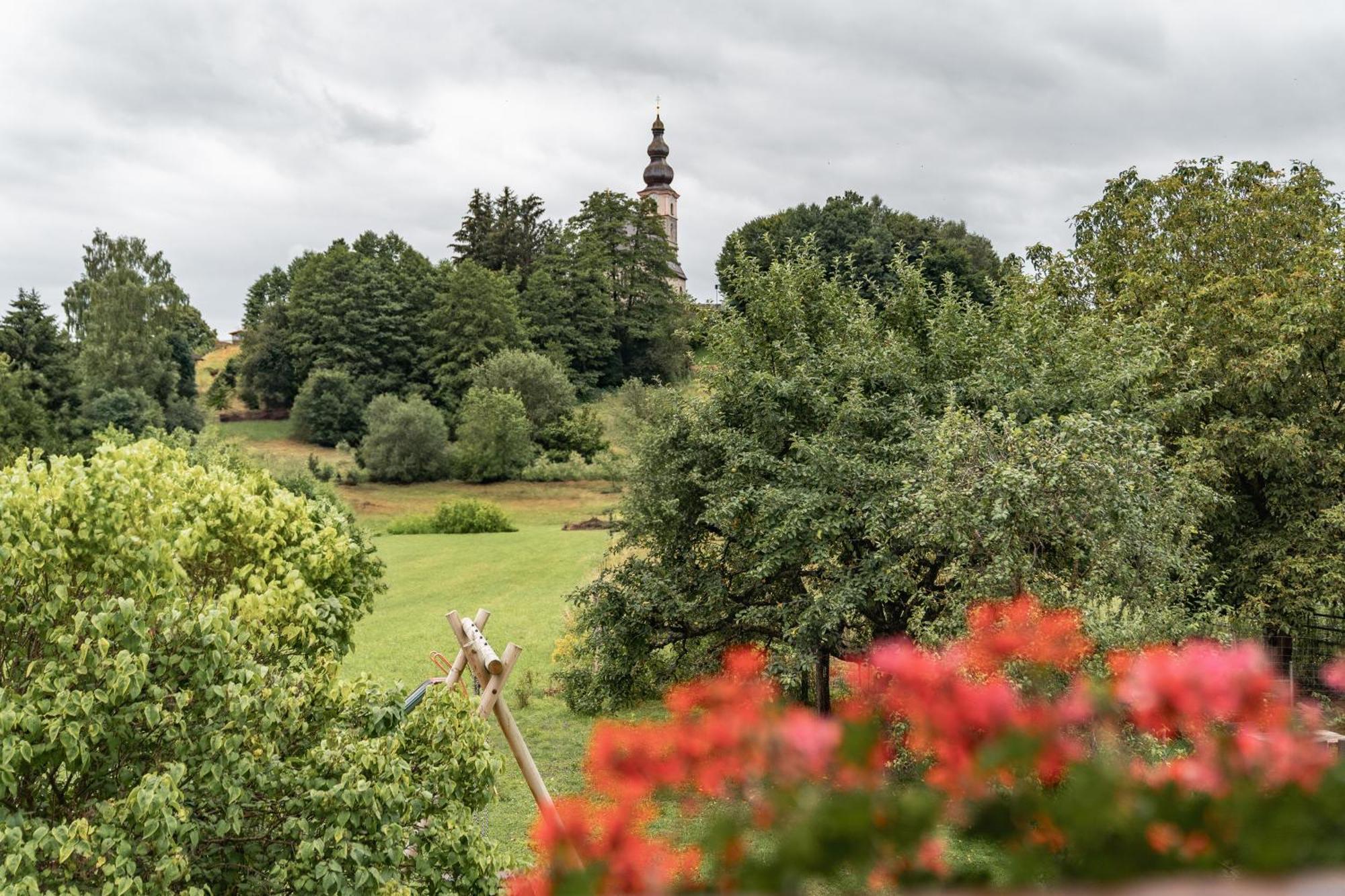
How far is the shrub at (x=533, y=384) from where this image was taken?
59.2 metres

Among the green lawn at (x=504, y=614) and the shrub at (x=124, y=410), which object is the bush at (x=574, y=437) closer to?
the green lawn at (x=504, y=614)

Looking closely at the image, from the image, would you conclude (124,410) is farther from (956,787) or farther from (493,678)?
(956,787)

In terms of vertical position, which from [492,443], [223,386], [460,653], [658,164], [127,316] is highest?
[658,164]

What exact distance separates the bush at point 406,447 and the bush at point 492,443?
42.7 inches

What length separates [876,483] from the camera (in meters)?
13.3

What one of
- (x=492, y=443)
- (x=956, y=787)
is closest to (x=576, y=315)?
(x=492, y=443)

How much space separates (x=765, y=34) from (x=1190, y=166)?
9576 millimetres

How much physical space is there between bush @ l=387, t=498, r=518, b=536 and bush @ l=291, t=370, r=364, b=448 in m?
19.9

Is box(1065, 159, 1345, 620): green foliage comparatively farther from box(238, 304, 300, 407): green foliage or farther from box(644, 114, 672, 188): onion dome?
box(644, 114, 672, 188): onion dome

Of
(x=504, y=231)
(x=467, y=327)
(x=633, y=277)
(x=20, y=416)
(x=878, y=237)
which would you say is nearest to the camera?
(x=20, y=416)

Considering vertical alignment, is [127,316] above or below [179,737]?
above

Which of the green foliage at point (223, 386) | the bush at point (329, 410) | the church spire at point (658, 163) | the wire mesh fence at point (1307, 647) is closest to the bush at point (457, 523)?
the bush at point (329, 410)

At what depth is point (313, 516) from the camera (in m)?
8.94

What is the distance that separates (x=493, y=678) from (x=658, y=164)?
4071 inches
